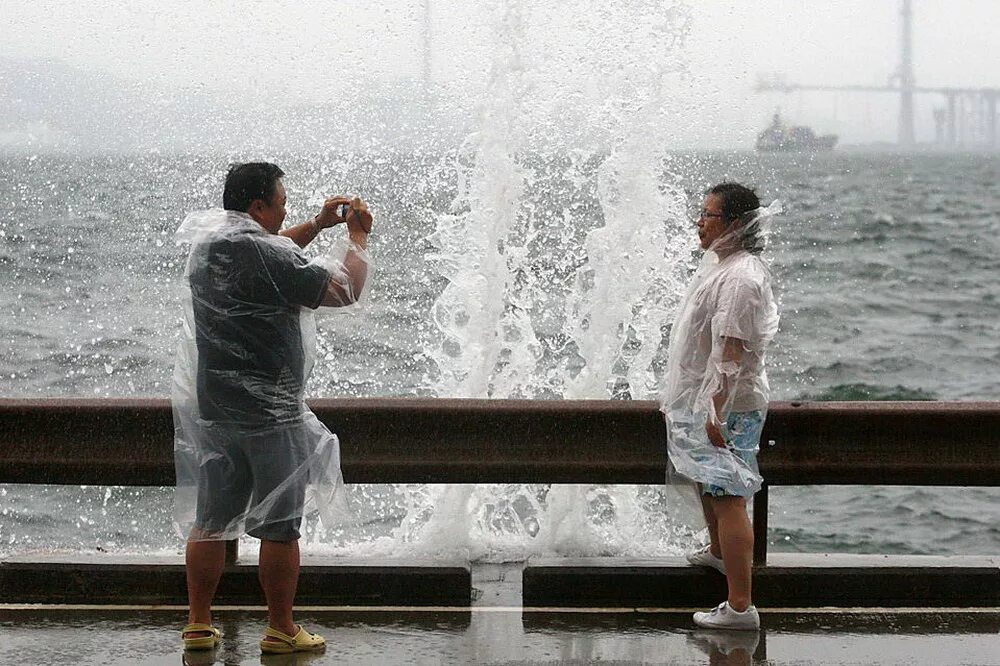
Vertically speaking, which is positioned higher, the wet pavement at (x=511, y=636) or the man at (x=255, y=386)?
the man at (x=255, y=386)

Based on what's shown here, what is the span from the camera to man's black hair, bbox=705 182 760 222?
6.29m

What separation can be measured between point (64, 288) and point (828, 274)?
61.3 feet

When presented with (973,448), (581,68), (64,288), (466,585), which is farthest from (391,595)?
(64,288)

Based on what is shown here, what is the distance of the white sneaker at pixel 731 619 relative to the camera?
6.23 metres

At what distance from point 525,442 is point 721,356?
3.39 feet

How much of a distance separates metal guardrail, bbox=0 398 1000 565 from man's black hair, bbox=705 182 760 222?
3.01 feet

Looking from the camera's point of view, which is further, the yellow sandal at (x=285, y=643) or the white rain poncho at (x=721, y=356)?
the white rain poncho at (x=721, y=356)

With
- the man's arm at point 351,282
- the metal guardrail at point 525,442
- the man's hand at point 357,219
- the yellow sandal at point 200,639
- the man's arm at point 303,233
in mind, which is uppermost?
the man's hand at point 357,219

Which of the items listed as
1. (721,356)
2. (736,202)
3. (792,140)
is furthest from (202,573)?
(792,140)

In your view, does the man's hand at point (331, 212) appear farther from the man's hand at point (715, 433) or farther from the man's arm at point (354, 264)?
the man's hand at point (715, 433)

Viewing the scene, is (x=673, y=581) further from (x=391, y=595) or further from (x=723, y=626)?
(x=391, y=595)

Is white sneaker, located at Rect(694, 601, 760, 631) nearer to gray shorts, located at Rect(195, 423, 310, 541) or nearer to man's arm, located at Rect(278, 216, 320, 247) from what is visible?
gray shorts, located at Rect(195, 423, 310, 541)

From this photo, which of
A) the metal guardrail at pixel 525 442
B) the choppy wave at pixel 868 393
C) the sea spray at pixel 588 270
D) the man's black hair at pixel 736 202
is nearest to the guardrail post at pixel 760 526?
the metal guardrail at pixel 525 442

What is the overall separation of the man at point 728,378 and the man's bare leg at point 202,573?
190 centimetres
